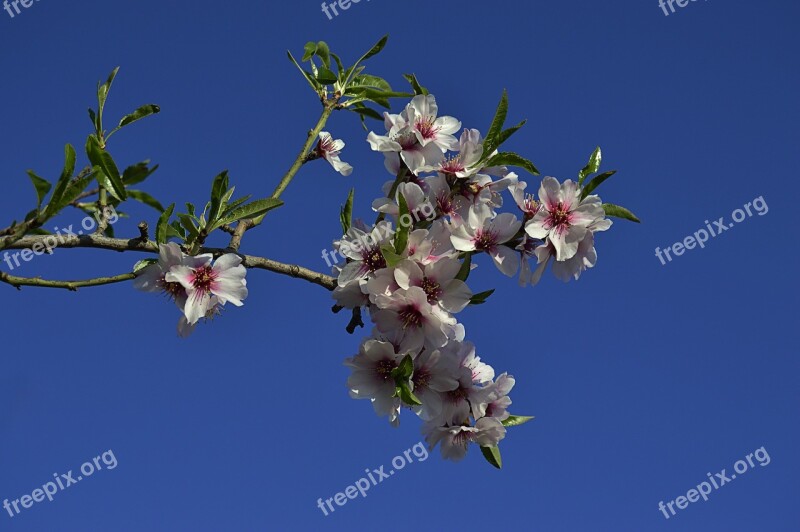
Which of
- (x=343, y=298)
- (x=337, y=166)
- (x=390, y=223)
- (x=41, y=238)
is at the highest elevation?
(x=337, y=166)

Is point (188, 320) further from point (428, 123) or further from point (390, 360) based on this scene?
point (428, 123)

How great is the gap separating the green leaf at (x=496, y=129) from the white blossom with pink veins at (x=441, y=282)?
39 cm

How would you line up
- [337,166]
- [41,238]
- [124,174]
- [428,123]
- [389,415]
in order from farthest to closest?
[337,166], [428,123], [389,415], [124,174], [41,238]

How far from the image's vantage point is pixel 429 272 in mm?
1851

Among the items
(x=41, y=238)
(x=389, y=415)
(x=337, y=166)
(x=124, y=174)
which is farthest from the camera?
(x=337, y=166)

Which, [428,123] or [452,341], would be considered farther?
[428,123]

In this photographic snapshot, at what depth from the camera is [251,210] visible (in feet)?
6.42

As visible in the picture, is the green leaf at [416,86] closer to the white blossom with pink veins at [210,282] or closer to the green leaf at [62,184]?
the white blossom with pink veins at [210,282]

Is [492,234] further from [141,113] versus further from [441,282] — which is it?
[141,113]

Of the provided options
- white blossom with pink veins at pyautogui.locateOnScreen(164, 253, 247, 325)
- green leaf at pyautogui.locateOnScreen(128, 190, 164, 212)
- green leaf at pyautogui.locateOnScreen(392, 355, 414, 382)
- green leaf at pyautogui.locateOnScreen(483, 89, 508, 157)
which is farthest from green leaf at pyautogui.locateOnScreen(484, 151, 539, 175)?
green leaf at pyautogui.locateOnScreen(128, 190, 164, 212)

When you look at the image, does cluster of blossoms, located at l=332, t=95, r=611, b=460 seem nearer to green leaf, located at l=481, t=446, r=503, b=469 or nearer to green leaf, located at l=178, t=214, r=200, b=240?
green leaf, located at l=481, t=446, r=503, b=469

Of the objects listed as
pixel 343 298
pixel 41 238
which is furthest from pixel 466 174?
pixel 41 238

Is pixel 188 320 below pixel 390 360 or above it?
above

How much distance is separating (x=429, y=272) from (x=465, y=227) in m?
0.18
